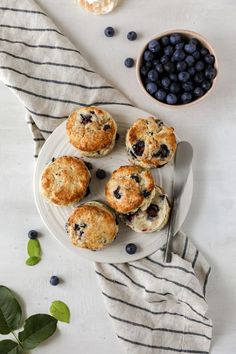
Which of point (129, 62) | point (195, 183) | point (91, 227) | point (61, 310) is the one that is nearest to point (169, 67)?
point (129, 62)

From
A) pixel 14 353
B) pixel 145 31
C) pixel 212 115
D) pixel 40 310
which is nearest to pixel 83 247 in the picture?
pixel 40 310

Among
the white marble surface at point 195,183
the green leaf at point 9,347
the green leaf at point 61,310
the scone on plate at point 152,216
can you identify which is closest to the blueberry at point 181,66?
the white marble surface at point 195,183

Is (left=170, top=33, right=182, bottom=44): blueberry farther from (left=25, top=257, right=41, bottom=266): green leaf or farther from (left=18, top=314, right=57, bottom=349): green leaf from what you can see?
(left=18, top=314, right=57, bottom=349): green leaf

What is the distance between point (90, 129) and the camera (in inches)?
60.1

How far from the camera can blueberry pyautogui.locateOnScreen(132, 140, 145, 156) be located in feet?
5.01

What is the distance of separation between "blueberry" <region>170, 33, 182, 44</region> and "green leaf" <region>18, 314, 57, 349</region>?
0.93 m

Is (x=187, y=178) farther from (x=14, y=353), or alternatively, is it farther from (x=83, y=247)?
(x=14, y=353)

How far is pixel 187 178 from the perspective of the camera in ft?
5.33

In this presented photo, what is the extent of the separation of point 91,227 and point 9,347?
0.49 metres

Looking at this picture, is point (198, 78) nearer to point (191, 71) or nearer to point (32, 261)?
point (191, 71)

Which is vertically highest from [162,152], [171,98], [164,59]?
[164,59]

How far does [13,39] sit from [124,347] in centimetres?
102

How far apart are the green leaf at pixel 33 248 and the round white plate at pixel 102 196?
10 centimetres

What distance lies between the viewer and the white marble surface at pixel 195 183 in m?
1.69
